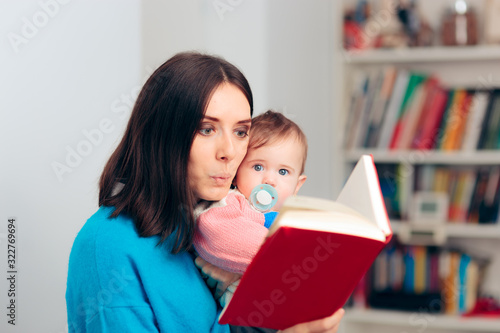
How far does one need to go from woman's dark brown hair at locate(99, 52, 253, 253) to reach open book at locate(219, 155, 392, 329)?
22 cm

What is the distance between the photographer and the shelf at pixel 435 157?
8.31ft

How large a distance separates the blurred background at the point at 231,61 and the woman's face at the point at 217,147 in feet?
1.20

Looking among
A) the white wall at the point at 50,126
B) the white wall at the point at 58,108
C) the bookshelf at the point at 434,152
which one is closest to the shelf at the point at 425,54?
the bookshelf at the point at 434,152

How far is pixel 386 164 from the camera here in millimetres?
2766

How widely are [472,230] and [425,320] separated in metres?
0.46

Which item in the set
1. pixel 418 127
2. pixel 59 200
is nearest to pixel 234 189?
pixel 59 200

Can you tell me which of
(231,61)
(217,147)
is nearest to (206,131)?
(217,147)

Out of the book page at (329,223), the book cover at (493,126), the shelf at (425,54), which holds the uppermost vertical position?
the shelf at (425,54)

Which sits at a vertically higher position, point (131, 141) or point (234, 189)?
point (131, 141)

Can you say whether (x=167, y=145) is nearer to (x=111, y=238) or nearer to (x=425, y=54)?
(x=111, y=238)

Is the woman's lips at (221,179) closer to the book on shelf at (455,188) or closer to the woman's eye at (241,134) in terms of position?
the woman's eye at (241,134)

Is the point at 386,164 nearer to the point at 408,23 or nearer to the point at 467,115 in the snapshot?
the point at 467,115

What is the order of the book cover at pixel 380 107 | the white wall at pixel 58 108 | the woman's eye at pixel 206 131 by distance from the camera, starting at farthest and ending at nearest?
the book cover at pixel 380 107, the white wall at pixel 58 108, the woman's eye at pixel 206 131

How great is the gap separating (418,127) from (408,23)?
1.58 ft
